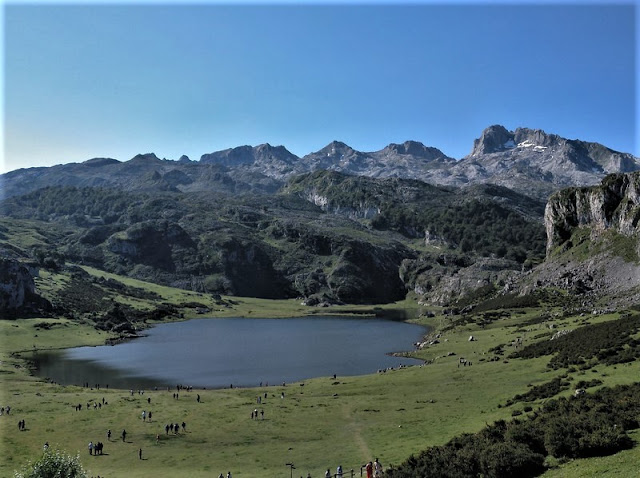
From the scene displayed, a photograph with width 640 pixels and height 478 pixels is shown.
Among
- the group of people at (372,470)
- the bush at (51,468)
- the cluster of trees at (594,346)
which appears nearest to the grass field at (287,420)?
the cluster of trees at (594,346)

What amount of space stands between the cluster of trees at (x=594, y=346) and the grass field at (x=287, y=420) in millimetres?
3536

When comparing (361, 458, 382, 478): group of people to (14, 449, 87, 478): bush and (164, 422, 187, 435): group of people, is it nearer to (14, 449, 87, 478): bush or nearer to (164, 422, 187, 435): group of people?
(14, 449, 87, 478): bush

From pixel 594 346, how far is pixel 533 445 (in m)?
50.8

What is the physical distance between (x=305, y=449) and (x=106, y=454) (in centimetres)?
2492

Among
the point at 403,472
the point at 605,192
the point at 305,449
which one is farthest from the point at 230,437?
the point at 605,192

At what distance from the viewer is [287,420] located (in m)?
74.2

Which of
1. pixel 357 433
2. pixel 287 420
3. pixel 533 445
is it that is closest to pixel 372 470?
pixel 533 445

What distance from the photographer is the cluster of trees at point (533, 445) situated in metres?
33.9

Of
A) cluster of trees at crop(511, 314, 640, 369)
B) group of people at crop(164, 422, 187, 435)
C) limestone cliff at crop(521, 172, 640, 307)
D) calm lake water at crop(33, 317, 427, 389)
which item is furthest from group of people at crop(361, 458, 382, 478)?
limestone cliff at crop(521, 172, 640, 307)

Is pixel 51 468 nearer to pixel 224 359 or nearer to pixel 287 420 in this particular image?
pixel 287 420

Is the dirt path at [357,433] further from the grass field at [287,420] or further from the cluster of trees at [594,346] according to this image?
the cluster of trees at [594,346]

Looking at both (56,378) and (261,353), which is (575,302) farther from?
(56,378)

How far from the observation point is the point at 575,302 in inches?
6363

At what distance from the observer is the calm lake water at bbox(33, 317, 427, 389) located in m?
121
